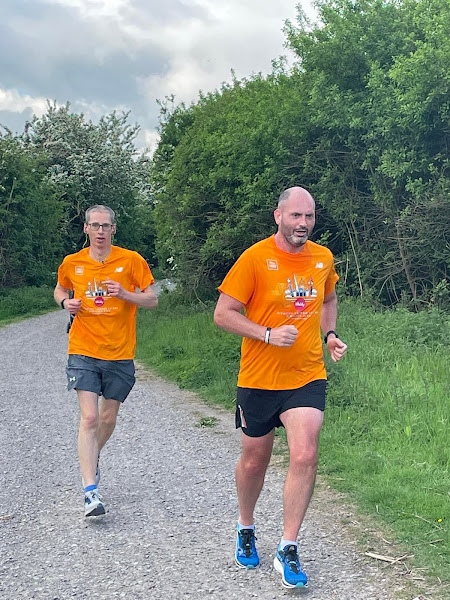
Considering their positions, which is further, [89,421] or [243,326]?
[89,421]

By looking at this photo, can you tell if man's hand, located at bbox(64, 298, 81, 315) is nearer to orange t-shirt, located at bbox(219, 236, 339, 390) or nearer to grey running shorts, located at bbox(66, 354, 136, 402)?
grey running shorts, located at bbox(66, 354, 136, 402)

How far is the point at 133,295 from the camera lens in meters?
5.95

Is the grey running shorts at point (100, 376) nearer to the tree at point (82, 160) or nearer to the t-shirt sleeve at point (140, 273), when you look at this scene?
the t-shirt sleeve at point (140, 273)

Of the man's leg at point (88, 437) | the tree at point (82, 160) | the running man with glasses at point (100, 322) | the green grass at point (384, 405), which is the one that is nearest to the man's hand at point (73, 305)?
the running man with glasses at point (100, 322)

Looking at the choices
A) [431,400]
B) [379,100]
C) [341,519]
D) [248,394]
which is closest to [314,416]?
[248,394]

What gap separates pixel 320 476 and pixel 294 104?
501 inches

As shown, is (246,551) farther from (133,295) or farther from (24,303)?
(24,303)

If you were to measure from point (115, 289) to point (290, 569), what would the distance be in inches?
99.6

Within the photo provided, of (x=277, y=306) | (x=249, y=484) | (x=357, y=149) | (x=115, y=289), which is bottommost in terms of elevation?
(x=249, y=484)

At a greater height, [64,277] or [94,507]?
[64,277]

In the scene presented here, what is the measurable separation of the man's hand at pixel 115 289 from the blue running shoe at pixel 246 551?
207cm

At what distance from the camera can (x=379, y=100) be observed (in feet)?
51.4

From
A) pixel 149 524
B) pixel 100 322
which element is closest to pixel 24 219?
pixel 100 322

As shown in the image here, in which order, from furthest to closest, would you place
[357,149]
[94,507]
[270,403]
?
[357,149], [94,507], [270,403]
